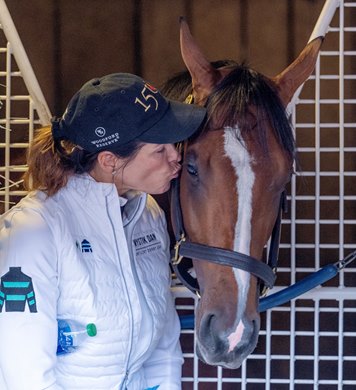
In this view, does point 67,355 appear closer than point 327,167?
Yes

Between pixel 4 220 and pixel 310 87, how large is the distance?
203 centimetres

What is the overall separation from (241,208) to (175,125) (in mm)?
211

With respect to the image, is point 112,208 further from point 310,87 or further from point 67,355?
point 310,87

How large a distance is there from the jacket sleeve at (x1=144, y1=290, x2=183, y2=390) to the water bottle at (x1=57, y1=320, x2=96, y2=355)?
32 centimetres

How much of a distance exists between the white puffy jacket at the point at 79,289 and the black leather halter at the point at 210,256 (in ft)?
0.23

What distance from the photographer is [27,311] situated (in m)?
1.24

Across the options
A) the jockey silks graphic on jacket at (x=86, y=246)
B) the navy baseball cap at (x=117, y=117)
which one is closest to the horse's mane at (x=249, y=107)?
the navy baseball cap at (x=117, y=117)

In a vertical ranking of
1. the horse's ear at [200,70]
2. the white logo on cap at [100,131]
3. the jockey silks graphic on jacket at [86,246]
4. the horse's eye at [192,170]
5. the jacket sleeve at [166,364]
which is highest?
the horse's ear at [200,70]

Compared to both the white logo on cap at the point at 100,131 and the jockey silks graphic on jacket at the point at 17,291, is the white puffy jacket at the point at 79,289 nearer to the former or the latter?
the jockey silks graphic on jacket at the point at 17,291

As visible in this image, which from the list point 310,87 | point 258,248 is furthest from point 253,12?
point 258,248

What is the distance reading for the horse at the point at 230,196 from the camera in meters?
1.33

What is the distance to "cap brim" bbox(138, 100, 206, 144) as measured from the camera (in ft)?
4.37

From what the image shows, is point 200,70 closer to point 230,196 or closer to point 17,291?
point 230,196

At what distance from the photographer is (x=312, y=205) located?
289cm
